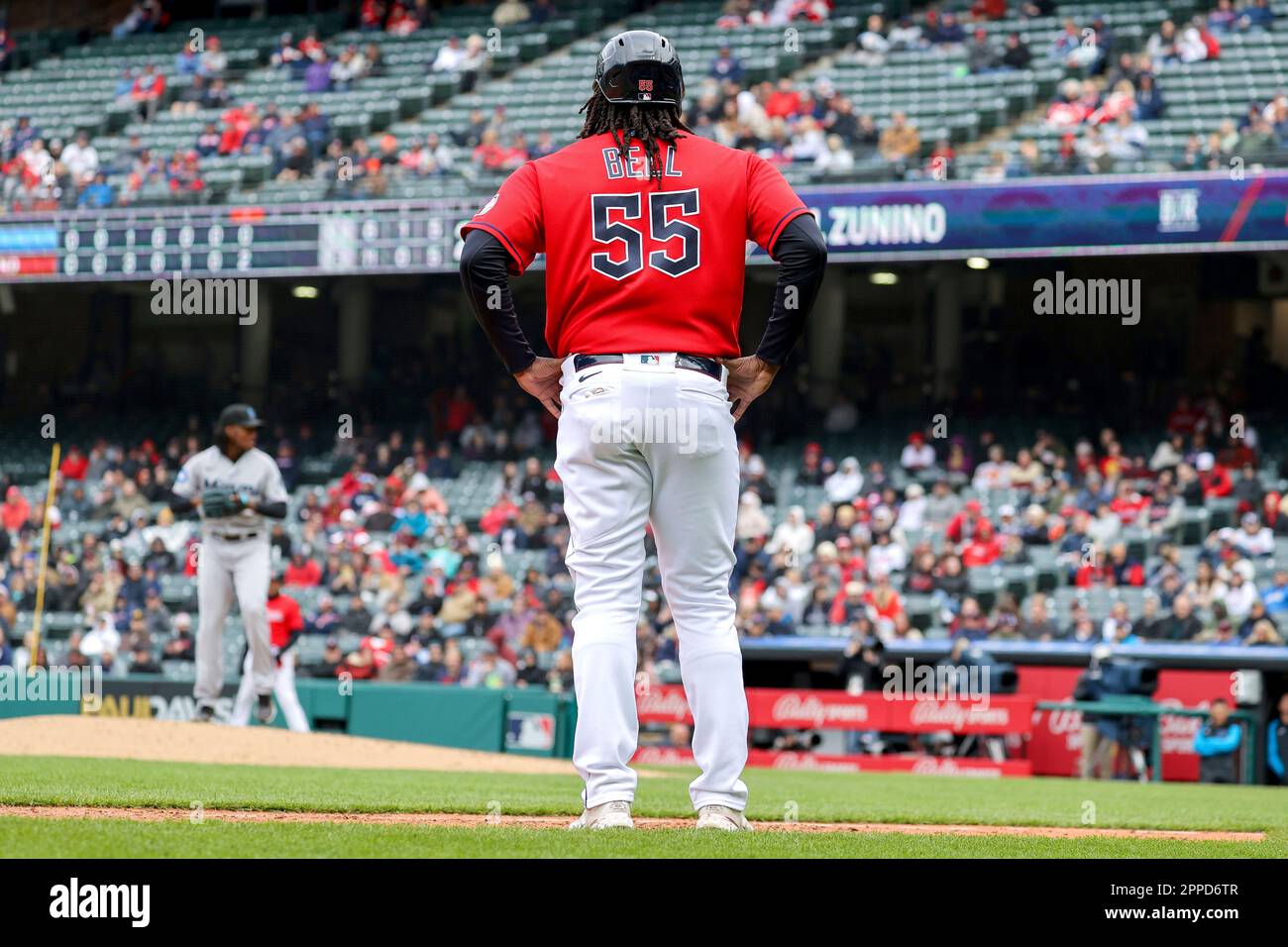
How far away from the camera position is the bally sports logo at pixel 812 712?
16.2 metres

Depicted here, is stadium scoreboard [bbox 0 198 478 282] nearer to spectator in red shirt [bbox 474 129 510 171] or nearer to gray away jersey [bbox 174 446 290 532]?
spectator in red shirt [bbox 474 129 510 171]

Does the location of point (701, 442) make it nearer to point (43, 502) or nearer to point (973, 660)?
point (973, 660)

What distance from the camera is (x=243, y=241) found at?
23.0m

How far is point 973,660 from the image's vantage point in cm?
1606

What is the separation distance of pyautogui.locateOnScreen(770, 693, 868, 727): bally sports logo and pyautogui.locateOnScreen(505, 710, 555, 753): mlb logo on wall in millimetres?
2134

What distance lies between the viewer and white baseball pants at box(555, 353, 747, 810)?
5020 millimetres

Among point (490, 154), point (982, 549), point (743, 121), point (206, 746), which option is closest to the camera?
point (206, 746)

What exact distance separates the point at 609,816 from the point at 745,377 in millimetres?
1398

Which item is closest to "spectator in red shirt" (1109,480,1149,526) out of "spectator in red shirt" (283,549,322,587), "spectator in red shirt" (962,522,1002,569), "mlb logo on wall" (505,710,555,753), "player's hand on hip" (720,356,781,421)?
"spectator in red shirt" (962,522,1002,569)

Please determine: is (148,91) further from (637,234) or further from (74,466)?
(637,234)

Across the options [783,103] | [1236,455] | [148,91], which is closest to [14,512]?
[148,91]
